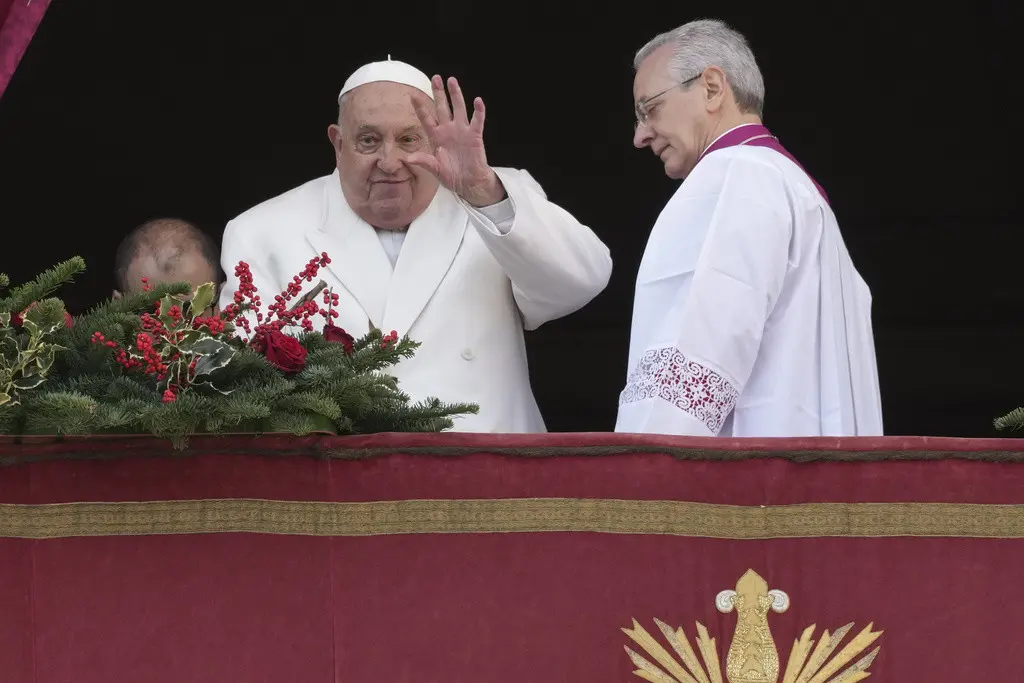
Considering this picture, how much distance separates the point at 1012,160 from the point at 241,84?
2686 millimetres

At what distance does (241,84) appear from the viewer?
5.70 meters

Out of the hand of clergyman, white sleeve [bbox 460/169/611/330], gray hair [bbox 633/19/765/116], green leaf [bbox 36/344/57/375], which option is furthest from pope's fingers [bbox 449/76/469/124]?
green leaf [bbox 36/344/57/375]

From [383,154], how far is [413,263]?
25 cm

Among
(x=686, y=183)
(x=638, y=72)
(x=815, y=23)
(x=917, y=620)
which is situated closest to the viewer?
(x=917, y=620)

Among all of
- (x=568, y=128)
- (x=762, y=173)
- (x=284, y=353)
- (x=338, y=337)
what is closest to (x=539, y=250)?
(x=762, y=173)

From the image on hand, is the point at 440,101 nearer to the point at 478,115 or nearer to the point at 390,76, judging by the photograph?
the point at 478,115

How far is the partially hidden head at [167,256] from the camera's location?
13.4 ft

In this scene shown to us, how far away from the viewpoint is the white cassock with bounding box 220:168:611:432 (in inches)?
137

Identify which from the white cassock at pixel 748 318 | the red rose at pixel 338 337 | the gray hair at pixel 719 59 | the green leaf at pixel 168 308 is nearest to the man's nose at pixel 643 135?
the gray hair at pixel 719 59

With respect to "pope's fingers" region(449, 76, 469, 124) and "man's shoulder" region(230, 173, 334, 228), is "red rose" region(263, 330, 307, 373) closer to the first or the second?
"pope's fingers" region(449, 76, 469, 124)

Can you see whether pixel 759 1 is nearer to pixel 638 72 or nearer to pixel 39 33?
pixel 638 72

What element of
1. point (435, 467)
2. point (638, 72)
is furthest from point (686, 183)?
point (435, 467)

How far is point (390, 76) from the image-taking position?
3711mm

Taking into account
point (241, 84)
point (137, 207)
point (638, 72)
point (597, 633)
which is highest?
point (241, 84)
